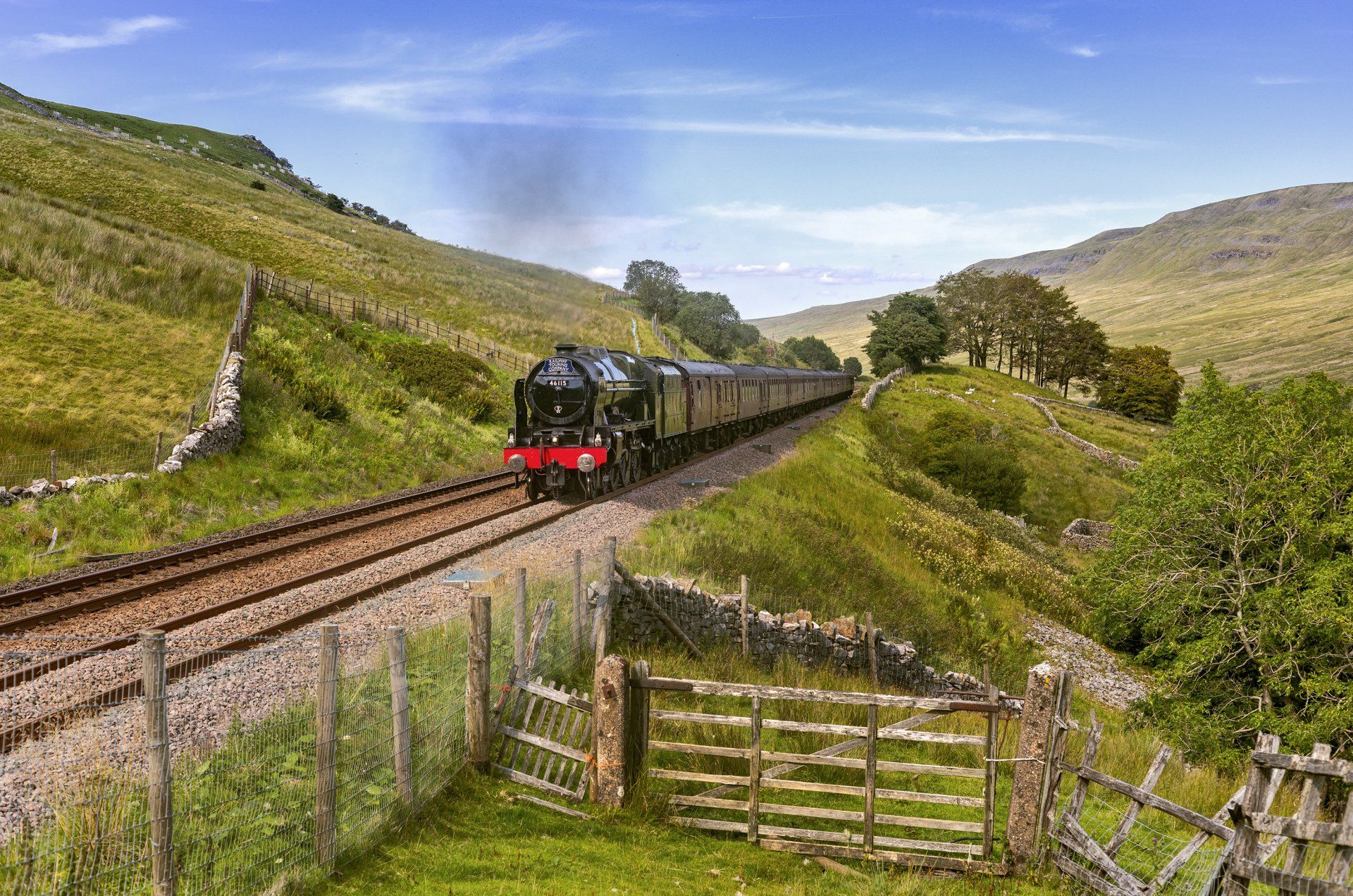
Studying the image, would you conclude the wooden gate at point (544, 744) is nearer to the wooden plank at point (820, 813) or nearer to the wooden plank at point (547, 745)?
the wooden plank at point (547, 745)

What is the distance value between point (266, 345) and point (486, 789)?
2431cm

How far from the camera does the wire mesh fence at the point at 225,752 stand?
525 centimetres

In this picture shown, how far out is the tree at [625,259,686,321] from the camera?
324 feet

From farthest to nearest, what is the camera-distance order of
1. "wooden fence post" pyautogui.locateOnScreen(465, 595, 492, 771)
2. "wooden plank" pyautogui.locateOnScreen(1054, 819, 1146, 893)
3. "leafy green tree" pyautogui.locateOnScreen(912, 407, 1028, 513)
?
"leafy green tree" pyautogui.locateOnScreen(912, 407, 1028, 513) < "wooden fence post" pyautogui.locateOnScreen(465, 595, 492, 771) < "wooden plank" pyautogui.locateOnScreen(1054, 819, 1146, 893)

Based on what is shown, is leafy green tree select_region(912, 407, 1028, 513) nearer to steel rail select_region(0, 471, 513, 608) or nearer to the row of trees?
steel rail select_region(0, 471, 513, 608)

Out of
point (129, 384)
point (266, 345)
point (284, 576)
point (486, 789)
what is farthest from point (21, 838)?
point (266, 345)

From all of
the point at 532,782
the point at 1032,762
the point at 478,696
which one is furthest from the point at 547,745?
the point at 1032,762

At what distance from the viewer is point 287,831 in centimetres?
609

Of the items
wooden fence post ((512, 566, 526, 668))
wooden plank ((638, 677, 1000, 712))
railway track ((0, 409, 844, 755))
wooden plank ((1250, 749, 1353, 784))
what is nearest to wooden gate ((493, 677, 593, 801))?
wooden fence post ((512, 566, 526, 668))

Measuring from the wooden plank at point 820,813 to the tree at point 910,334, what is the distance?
90.5 m

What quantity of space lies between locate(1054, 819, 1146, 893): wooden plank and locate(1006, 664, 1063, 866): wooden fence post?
0.86 ft

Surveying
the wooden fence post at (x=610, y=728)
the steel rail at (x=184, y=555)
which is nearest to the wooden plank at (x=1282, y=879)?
the wooden fence post at (x=610, y=728)

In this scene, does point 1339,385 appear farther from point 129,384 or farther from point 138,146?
point 138,146

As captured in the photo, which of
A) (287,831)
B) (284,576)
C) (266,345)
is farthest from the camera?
(266,345)
